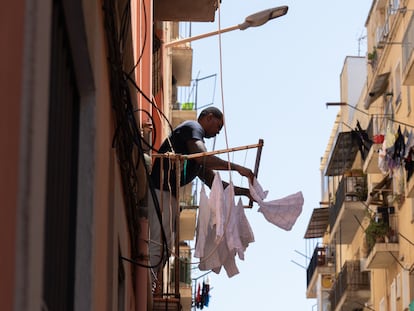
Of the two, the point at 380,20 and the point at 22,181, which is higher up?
the point at 380,20

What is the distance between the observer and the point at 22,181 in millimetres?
4270

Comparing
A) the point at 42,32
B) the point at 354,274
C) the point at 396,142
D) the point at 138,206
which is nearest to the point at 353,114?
the point at 354,274

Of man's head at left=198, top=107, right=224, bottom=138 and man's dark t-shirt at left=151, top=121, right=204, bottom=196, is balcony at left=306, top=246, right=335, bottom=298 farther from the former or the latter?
man's head at left=198, top=107, right=224, bottom=138

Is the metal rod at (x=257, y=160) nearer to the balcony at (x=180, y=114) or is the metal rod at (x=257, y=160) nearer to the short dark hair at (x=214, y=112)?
the short dark hair at (x=214, y=112)

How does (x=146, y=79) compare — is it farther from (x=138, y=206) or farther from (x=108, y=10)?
(x=108, y=10)

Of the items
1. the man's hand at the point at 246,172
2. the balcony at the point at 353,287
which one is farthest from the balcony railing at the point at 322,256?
the man's hand at the point at 246,172

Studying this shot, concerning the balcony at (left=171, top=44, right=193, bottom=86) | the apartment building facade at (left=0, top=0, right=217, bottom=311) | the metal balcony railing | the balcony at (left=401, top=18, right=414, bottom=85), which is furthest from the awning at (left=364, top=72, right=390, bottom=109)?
the apartment building facade at (left=0, top=0, right=217, bottom=311)

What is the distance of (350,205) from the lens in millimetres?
49656

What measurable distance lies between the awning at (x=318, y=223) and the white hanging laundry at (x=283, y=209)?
46.6 meters

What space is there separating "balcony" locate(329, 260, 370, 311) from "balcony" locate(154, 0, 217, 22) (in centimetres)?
3071

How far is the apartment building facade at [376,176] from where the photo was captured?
41438mm

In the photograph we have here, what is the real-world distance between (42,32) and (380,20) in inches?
1684

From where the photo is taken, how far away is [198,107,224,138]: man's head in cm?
1423

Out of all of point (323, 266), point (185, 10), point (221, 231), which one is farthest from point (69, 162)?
point (323, 266)
